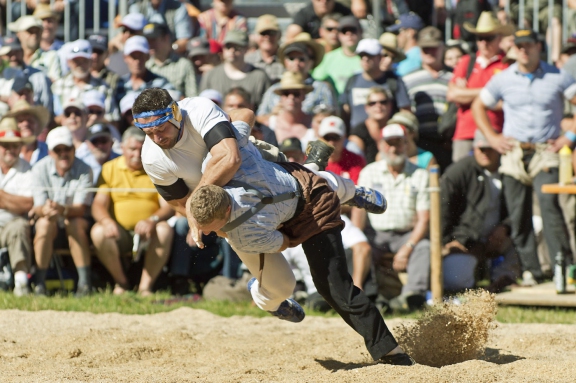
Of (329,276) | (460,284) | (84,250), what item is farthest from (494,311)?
(84,250)

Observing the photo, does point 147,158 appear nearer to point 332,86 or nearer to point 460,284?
point 460,284

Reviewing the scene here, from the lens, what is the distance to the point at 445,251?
921 cm

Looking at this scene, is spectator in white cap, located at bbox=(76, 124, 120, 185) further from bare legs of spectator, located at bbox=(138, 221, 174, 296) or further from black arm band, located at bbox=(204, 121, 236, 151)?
black arm band, located at bbox=(204, 121, 236, 151)

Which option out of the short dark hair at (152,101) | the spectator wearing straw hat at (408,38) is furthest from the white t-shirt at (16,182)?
the spectator wearing straw hat at (408,38)

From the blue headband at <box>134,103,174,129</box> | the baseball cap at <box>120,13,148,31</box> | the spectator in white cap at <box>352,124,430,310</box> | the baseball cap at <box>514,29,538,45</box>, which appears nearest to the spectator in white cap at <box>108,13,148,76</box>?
the baseball cap at <box>120,13,148,31</box>

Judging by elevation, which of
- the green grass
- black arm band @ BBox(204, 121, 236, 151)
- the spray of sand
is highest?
black arm band @ BBox(204, 121, 236, 151)

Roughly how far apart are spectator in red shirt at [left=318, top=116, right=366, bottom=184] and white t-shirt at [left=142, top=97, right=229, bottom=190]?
3.63m

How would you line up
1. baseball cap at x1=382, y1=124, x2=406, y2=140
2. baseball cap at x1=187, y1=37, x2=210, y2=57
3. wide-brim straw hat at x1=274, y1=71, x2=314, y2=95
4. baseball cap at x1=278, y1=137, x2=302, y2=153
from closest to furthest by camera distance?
baseball cap at x1=278, y1=137, x2=302, y2=153 → baseball cap at x1=382, y1=124, x2=406, y2=140 → wide-brim straw hat at x1=274, y1=71, x2=314, y2=95 → baseball cap at x1=187, y1=37, x2=210, y2=57

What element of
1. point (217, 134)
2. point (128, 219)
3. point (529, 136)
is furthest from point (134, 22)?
point (217, 134)

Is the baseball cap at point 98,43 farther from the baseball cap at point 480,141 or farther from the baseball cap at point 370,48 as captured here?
the baseball cap at point 480,141

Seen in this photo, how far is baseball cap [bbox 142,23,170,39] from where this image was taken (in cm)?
1136

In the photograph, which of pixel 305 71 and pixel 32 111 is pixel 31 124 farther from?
pixel 305 71

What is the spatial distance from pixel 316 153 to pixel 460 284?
3016 millimetres

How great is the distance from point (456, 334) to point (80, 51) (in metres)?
6.12
